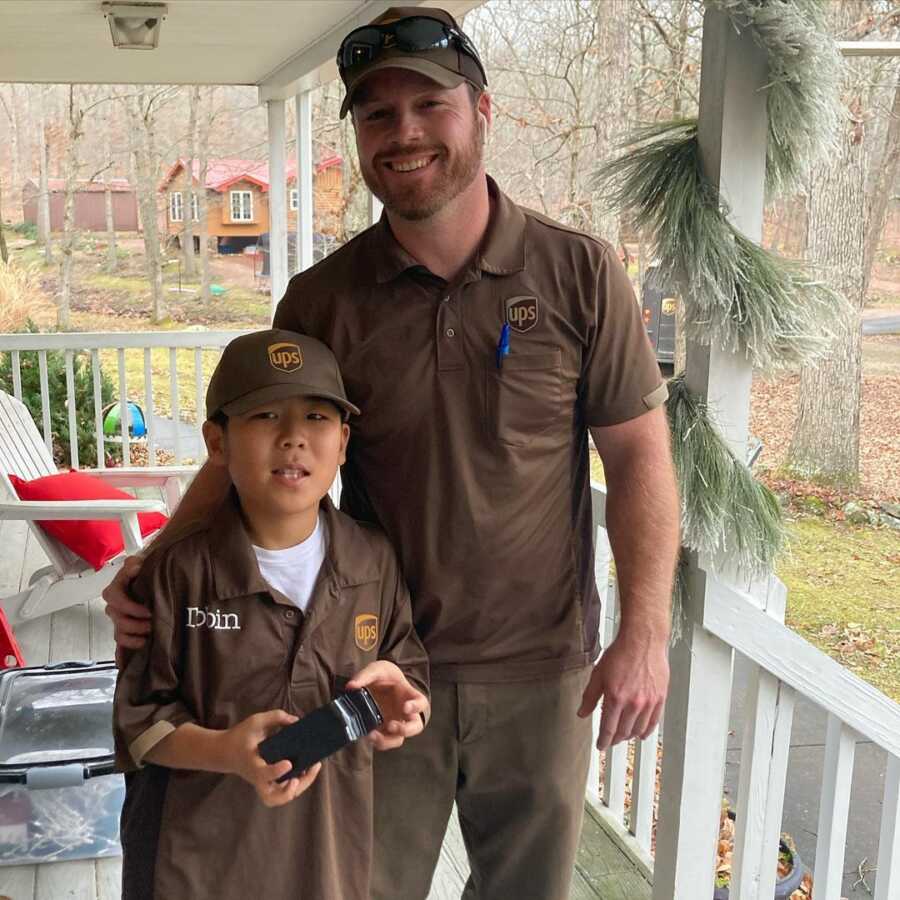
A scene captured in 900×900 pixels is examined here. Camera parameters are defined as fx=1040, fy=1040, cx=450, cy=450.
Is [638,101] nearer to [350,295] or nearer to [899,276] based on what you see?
[899,276]

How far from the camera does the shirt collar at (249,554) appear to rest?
1372 mm

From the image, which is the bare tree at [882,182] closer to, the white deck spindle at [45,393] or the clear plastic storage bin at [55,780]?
the clear plastic storage bin at [55,780]

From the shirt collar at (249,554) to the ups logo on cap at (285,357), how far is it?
0.20 metres

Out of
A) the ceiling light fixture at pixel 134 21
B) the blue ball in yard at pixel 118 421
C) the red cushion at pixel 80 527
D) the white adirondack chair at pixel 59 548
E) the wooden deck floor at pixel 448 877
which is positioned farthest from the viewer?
the blue ball in yard at pixel 118 421

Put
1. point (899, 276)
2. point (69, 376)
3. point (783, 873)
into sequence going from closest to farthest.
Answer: point (899, 276)
point (783, 873)
point (69, 376)

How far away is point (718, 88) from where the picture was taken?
65.6 inches

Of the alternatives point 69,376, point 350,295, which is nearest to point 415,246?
point 350,295

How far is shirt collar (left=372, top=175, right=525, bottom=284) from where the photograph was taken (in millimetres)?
1503

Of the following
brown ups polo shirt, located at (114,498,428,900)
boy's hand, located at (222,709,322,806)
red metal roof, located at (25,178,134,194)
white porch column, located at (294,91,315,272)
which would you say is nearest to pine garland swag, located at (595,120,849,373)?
brown ups polo shirt, located at (114,498,428,900)

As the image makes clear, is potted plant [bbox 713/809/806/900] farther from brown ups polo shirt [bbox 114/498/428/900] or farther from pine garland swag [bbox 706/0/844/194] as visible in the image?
pine garland swag [bbox 706/0/844/194]

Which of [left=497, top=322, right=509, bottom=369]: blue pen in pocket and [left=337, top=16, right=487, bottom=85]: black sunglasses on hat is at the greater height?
[left=337, top=16, right=487, bottom=85]: black sunglasses on hat

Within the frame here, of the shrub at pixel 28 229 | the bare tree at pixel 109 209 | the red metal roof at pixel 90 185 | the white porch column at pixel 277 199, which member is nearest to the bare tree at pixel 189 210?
the red metal roof at pixel 90 185

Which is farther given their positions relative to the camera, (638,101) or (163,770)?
(638,101)

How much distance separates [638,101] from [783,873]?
2.72 metres
